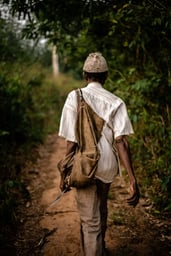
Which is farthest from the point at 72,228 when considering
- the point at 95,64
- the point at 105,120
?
the point at 95,64

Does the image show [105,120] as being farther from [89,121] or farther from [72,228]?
[72,228]

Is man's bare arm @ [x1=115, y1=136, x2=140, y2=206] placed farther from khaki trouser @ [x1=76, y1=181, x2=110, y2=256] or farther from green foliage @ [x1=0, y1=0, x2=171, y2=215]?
green foliage @ [x1=0, y1=0, x2=171, y2=215]

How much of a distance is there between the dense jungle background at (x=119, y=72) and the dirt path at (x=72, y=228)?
18 cm

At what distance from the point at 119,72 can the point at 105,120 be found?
10.4 feet

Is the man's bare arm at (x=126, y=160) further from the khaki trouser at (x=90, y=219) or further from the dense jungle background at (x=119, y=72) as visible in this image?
the dense jungle background at (x=119, y=72)

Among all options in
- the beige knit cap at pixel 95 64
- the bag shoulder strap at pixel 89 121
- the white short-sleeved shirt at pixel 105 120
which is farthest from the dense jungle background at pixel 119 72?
the bag shoulder strap at pixel 89 121

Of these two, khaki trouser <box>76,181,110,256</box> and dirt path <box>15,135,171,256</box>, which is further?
dirt path <box>15,135,171,256</box>

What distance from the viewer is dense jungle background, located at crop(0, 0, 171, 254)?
445 cm

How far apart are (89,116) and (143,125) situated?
3.08 m

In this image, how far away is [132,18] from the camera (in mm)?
4332

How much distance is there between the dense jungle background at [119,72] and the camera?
445 cm

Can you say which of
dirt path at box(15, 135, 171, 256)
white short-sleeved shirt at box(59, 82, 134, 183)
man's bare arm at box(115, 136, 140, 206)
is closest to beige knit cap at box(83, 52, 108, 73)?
white short-sleeved shirt at box(59, 82, 134, 183)

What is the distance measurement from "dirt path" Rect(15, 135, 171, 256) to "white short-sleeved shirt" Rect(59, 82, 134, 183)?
1164mm

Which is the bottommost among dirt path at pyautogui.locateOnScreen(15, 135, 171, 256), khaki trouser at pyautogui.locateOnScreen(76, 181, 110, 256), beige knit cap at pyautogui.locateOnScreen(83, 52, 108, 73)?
dirt path at pyautogui.locateOnScreen(15, 135, 171, 256)
